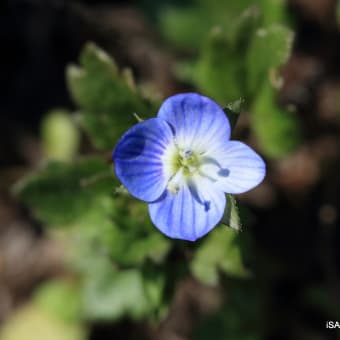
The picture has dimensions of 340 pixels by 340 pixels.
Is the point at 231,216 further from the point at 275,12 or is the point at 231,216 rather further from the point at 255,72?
the point at 275,12

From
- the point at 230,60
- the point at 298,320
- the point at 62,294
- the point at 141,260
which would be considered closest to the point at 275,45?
the point at 230,60

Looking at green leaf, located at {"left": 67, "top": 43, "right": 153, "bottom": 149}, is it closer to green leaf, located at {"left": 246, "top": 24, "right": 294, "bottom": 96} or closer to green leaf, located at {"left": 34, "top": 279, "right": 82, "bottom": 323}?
green leaf, located at {"left": 246, "top": 24, "right": 294, "bottom": 96}

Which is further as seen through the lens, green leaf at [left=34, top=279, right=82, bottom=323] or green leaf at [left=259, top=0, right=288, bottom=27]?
green leaf at [left=34, top=279, right=82, bottom=323]

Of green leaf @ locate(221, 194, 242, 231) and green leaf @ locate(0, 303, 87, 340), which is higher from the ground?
green leaf @ locate(221, 194, 242, 231)

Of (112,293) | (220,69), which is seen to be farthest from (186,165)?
(112,293)

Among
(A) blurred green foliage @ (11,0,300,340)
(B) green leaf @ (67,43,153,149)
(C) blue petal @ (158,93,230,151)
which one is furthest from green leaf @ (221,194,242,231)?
(B) green leaf @ (67,43,153,149)

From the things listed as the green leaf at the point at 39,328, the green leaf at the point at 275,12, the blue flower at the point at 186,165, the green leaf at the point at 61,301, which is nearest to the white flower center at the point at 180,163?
the blue flower at the point at 186,165

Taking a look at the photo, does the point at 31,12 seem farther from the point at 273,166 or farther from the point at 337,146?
the point at 337,146

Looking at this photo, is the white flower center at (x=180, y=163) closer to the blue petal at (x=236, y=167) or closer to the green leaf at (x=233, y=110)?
the blue petal at (x=236, y=167)
